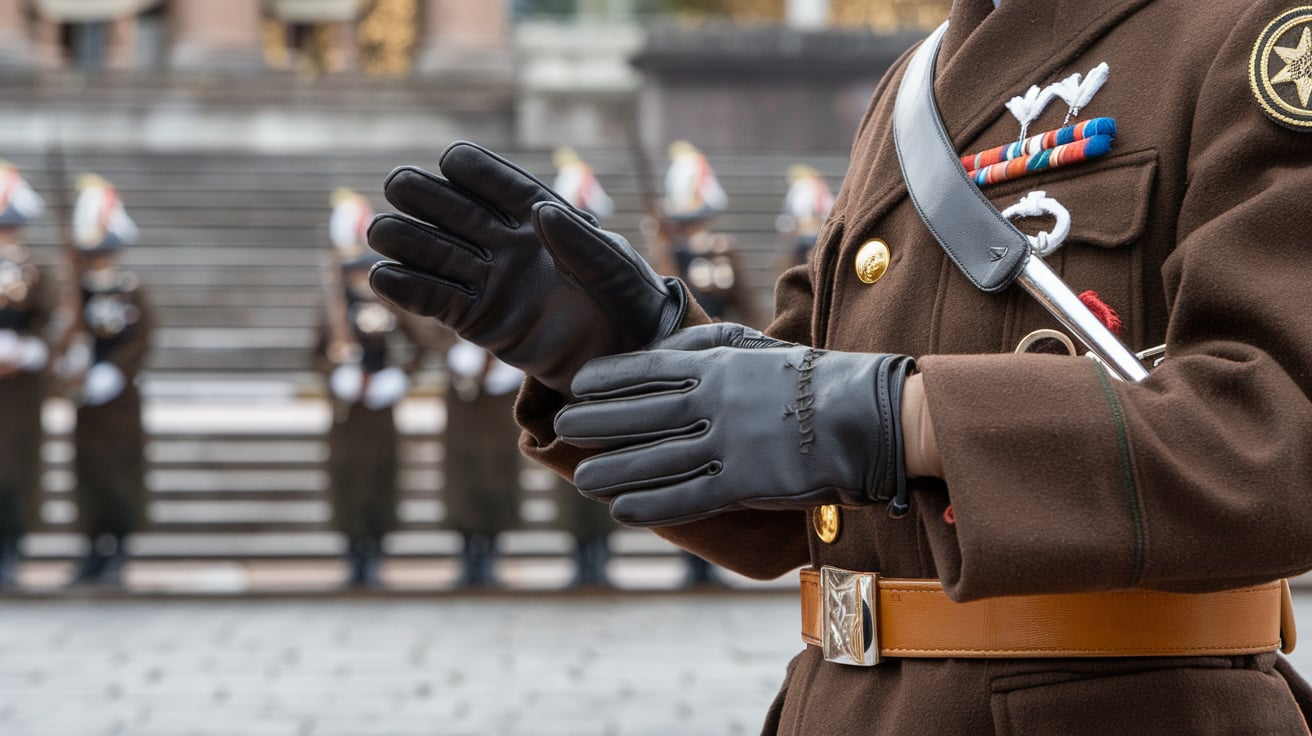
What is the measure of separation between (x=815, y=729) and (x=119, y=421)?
26.9ft

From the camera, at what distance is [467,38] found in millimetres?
21203

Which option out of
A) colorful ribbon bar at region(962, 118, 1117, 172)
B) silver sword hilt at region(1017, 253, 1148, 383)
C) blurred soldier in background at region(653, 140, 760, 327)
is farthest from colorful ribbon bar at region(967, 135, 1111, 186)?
blurred soldier in background at region(653, 140, 760, 327)

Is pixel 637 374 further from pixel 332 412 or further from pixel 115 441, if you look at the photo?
pixel 115 441

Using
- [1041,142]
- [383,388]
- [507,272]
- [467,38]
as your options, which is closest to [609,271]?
[507,272]

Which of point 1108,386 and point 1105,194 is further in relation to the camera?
point 1105,194

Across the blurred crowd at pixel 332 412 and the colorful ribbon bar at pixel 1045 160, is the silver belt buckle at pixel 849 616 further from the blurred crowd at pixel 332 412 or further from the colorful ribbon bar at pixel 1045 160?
the blurred crowd at pixel 332 412

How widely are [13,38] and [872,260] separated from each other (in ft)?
66.2

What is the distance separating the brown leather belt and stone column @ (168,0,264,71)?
65.4 feet

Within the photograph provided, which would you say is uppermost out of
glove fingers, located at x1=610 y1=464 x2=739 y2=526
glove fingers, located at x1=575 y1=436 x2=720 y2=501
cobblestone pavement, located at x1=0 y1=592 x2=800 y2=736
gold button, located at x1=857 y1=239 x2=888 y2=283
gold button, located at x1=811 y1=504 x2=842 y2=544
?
gold button, located at x1=857 y1=239 x2=888 y2=283

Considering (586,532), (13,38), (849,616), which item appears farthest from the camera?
(13,38)

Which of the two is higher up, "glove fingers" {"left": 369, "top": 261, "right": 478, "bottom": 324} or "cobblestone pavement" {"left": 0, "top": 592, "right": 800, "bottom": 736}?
"glove fingers" {"left": 369, "top": 261, "right": 478, "bottom": 324}

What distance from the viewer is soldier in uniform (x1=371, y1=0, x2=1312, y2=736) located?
4.53 feet

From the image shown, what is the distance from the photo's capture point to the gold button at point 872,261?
5.86ft

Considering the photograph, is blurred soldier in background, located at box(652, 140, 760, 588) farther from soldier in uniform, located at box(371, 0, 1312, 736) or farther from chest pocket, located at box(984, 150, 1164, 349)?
chest pocket, located at box(984, 150, 1164, 349)
